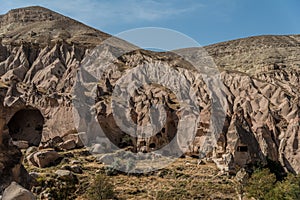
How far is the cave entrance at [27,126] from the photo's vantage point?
5175 centimetres

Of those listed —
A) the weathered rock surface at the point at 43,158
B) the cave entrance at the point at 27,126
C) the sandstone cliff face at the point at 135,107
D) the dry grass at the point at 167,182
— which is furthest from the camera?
the cave entrance at the point at 27,126

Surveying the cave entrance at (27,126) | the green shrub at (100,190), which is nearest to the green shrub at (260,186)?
the green shrub at (100,190)

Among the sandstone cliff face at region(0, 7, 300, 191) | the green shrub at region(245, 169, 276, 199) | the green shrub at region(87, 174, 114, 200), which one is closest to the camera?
the green shrub at region(87, 174, 114, 200)

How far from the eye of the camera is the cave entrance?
5175 centimetres

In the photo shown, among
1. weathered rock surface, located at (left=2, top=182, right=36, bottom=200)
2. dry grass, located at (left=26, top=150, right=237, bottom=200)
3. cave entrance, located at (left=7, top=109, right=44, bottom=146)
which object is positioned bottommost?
dry grass, located at (left=26, top=150, right=237, bottom=200)

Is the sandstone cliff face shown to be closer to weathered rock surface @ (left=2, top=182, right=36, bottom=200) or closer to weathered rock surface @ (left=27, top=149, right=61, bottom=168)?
weathered rock surface @ (left=2, top=182, right=36, bottom=200)

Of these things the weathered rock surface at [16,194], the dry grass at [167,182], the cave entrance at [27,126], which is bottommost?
the dry grass at [167,182]

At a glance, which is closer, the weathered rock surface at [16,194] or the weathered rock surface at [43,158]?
the weathered rock surface at [16,194]

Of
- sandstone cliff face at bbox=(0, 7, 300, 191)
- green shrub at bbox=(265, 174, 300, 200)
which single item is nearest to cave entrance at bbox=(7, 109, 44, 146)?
sandstone cliff face at bbox=(0, 7, 300, 191)

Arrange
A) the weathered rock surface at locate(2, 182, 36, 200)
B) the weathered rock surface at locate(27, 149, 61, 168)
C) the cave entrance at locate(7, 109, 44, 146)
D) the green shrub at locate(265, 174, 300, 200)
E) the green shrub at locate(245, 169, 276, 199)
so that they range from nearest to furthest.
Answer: the weathered rock surface at locate(2, 182, 36, 200) → the green shrub at locate(265, 174, 300, 200) → the green shrub at locate(245, 169, 276, 199) → the weathered rock surface at locate(27, 149, 61, 168) → the cave entrance at locate(7, 109, 44, 146)

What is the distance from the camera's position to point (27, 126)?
53844 mm

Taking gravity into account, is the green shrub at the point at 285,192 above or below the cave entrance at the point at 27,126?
below

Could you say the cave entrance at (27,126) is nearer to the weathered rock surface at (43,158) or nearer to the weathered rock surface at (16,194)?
the weathered rock surface at (43,158)

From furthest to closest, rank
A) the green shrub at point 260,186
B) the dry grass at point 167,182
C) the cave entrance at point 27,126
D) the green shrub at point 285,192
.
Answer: the cave entrance at point 27,126
the dry grass at point 167,182
the green shrub at point 260,186
the green shrub at point 285,192
